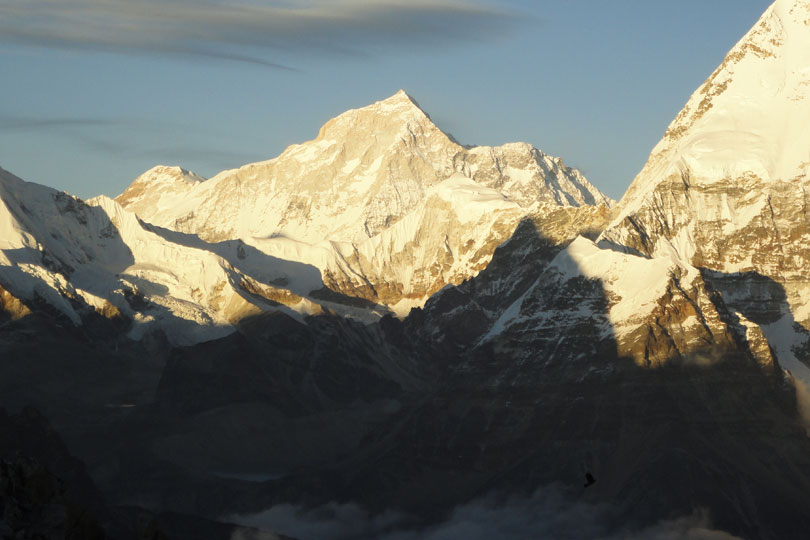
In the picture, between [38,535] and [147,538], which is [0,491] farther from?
[147,538]

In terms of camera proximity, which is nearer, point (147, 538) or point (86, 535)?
point (86, 535)

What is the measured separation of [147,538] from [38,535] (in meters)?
18.4

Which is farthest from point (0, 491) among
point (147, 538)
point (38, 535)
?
point (147, 538)

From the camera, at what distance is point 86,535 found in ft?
407

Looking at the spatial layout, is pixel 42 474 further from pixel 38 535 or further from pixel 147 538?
pixel 147 538

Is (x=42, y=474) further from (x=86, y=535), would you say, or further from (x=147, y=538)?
(x=147, y=538)

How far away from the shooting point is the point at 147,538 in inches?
5359

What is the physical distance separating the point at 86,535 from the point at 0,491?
6.74m

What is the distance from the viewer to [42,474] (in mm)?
123500

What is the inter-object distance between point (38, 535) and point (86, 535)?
19.6 ft

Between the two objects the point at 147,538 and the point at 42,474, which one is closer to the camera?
the point at 42,474

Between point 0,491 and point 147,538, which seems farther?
point 147,538

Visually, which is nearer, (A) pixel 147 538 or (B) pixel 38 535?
(B) pixel 38 535

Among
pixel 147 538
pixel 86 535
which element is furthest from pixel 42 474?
pixel 147 538
